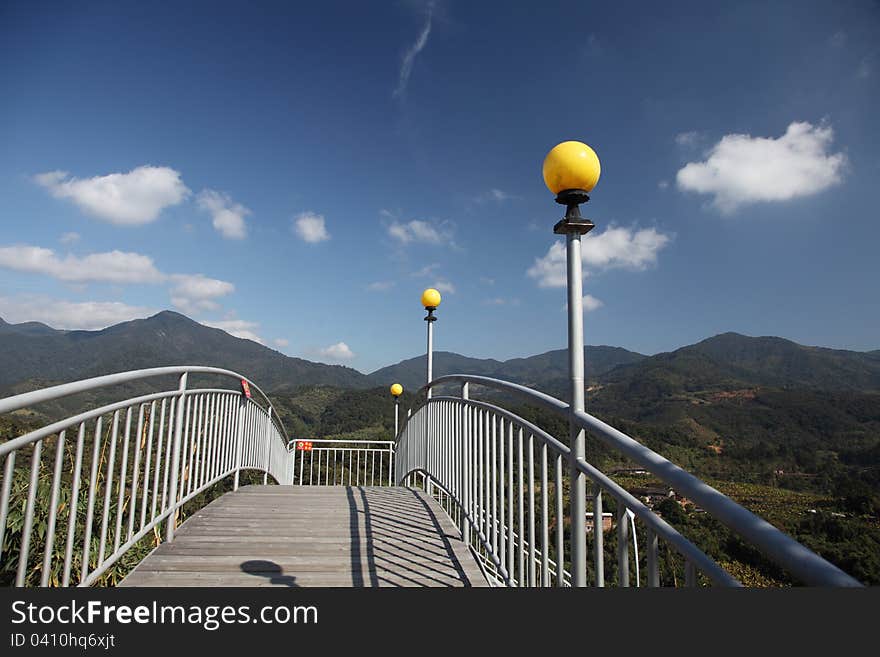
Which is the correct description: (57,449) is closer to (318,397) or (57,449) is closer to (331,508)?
(331,508)

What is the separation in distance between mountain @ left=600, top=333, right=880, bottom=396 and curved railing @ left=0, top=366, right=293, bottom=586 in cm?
7199

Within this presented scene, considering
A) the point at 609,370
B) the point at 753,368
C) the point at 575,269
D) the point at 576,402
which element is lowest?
the point at 576,402

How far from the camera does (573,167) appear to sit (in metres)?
2.27

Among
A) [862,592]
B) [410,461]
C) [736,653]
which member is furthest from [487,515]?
[410,461]

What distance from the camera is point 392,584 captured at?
2.92 metres

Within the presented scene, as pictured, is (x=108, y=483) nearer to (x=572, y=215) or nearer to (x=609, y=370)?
(x=572, y=215)

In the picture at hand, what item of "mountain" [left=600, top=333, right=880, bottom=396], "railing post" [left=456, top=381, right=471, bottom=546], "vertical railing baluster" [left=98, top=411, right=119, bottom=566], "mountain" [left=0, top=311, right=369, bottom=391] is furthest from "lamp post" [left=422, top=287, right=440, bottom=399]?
"mountain" [left=0, top=311, right=369, bottom=391]

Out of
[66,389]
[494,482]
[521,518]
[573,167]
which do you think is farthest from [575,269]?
[66,389]

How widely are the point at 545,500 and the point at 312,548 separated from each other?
195 cm

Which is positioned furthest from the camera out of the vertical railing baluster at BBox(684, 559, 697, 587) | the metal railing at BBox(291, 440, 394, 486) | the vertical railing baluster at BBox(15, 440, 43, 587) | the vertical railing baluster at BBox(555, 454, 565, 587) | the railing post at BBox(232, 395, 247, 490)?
the metal railing at BBox(291, 440, 394, 486)

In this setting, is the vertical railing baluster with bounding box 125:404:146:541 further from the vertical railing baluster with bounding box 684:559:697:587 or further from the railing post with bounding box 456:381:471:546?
the vertical railing baluster with bounding box 684:559:697:587

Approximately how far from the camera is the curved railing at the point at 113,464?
200cm

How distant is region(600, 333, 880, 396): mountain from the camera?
245 feet

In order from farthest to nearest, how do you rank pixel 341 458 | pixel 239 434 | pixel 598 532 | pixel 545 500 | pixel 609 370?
pixel 609 370, pixel 341 458, pixel 239 434, pixel 545 500, pixel 598 532
